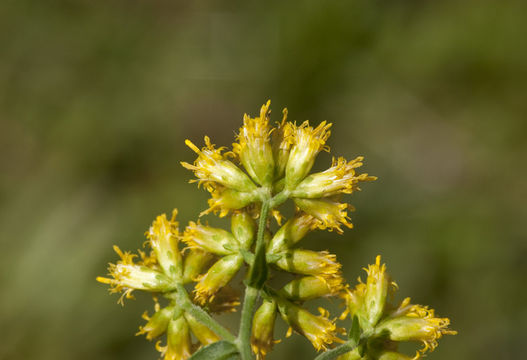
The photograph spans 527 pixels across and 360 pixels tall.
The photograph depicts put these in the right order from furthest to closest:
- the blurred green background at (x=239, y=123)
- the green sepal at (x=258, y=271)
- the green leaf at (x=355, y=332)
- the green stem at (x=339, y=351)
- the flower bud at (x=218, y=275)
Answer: the blurred green background at (x=239, y=123) < the flower bud at (x=218, y=275) < the green leaf at (x=355, y=332) < the green stem at (x=339, y=351) < the green sepal at (x=258, y=271)

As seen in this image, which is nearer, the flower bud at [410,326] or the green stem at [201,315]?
the green stem at [201,315]

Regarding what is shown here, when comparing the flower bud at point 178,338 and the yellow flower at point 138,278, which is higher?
the yellow flower at point 138,278

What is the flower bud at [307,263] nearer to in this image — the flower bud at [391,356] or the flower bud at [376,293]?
the flower bud at [376,293]

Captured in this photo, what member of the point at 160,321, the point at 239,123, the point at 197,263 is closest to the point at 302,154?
the point at 197,263

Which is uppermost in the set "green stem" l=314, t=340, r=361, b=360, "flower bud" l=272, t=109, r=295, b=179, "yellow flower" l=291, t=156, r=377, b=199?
"flower bud" l=272, t=109, r=295, b=179

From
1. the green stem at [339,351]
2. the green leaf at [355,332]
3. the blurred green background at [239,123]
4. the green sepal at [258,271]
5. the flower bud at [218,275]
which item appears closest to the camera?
the green sepal at [258,271]

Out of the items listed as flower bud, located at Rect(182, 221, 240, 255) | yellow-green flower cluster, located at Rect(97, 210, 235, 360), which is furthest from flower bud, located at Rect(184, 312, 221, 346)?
flower bud, located at Rect(182, 221, 240, 255)

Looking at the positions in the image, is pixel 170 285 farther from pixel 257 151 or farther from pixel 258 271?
pixel 257 151

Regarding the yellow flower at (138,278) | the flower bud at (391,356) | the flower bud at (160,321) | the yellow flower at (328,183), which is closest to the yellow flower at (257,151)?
the yellow flower at (328,183)

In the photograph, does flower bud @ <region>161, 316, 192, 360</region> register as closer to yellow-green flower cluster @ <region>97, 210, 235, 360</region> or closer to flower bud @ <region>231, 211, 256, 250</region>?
yellow-green flower cluster @ <region>97, 210, 235, 360</region>
